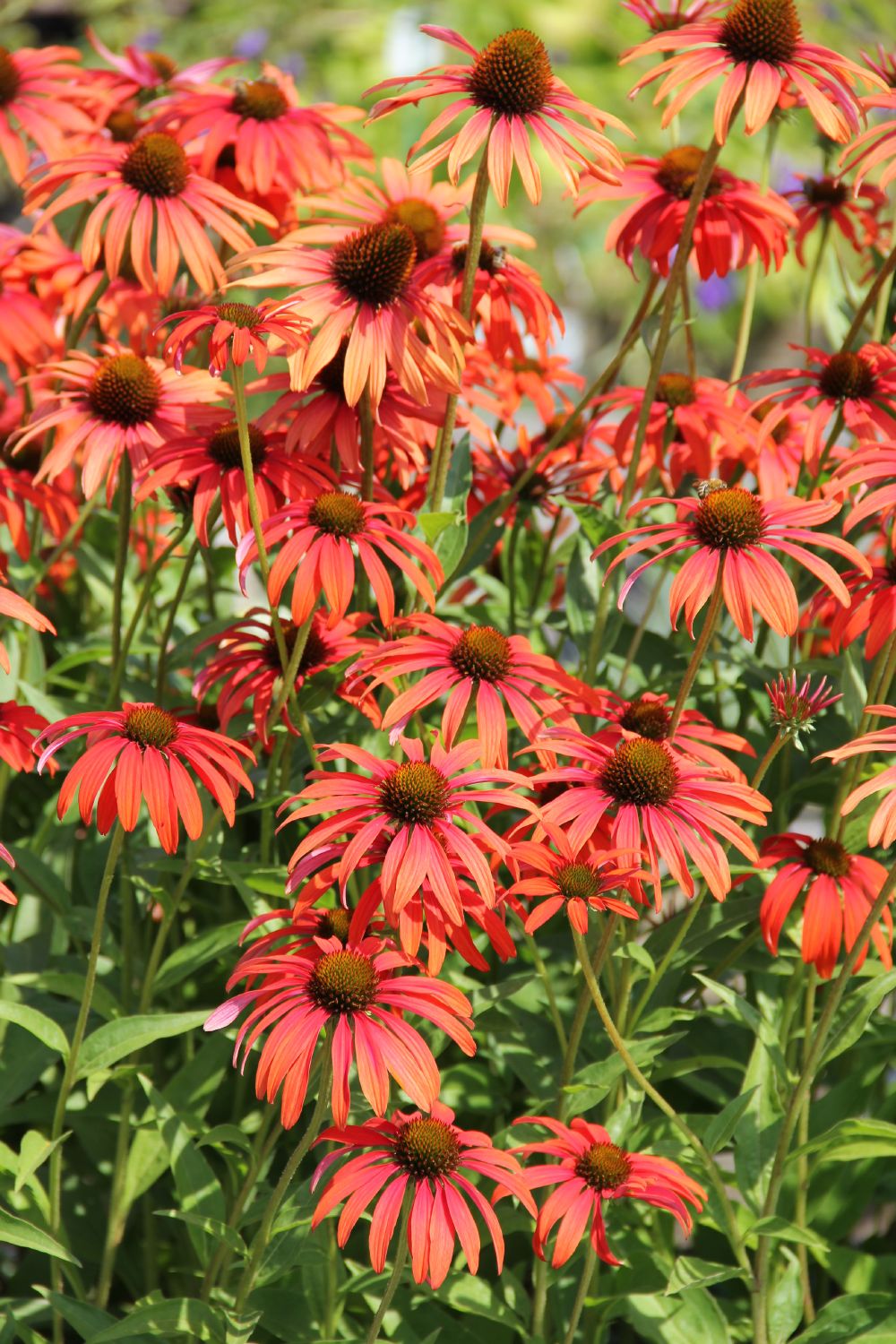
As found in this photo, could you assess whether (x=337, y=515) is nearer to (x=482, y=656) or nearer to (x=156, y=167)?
(x=482, y=656)

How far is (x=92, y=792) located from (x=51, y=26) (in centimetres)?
638

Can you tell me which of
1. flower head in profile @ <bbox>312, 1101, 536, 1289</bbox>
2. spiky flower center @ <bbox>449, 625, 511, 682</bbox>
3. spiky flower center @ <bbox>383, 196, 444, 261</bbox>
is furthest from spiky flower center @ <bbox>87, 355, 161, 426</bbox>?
flower head in profile @ <bbox>312, 1101, 536, 1289</bbox>

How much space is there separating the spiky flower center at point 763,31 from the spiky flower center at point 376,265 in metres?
0.37

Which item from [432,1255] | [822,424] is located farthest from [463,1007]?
[822,424]

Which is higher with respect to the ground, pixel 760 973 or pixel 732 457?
pixel 732 457

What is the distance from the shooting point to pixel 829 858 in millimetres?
1420

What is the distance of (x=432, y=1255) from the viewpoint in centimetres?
111

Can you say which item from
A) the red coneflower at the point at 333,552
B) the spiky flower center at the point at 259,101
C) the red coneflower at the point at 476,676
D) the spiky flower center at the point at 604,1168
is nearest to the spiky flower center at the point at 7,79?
the spiky flower center at the point at 259,101

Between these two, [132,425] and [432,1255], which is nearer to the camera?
[432,1255]

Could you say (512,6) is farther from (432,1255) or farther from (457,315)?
(432,1255)

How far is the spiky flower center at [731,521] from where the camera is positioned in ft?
4.19

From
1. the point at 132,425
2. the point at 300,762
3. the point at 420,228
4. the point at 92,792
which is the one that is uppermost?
the point at 420,228

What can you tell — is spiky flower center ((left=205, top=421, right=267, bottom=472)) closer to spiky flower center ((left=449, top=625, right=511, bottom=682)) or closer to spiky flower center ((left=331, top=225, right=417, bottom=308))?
spiky flower center ((left=331, top=225, right=417, bottom=308))

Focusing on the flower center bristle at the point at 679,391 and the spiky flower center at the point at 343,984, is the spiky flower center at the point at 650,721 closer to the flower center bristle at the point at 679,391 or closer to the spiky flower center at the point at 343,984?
the spiky flower center at the point at 343,984
